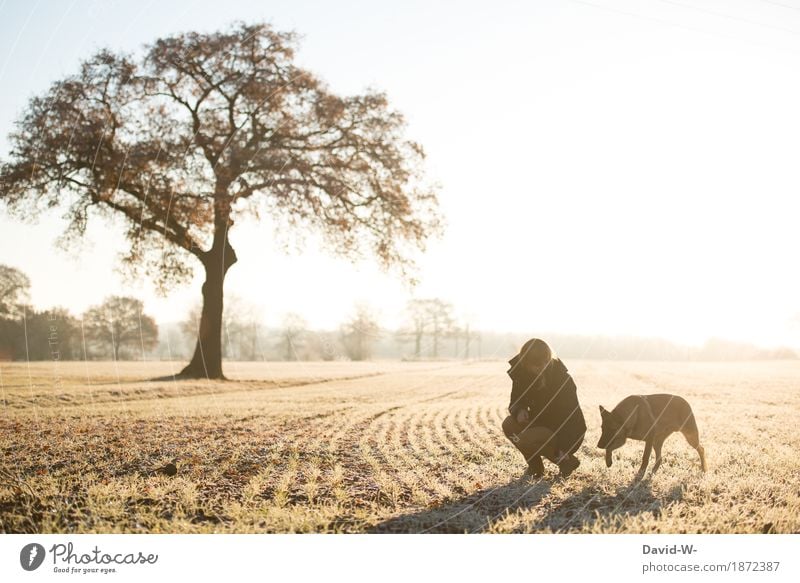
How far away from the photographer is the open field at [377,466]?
4152mm

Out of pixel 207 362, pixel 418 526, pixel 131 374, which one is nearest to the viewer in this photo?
pixel 418 526

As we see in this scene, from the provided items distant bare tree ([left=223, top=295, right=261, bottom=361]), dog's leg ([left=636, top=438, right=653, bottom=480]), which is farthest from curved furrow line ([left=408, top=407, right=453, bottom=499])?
distant bare tree ([left=223, top=295, right=261, bottom=361])

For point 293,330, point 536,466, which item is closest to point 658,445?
point 536,466

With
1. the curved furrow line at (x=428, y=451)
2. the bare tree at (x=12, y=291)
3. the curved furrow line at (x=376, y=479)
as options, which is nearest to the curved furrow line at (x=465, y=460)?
the curved furrow line at (x=428, y=451)

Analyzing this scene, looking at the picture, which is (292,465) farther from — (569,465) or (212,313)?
(212,313)

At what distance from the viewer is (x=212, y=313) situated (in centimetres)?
879

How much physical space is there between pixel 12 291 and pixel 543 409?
658cm

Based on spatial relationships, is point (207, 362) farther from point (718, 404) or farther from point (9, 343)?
point (718, 404)

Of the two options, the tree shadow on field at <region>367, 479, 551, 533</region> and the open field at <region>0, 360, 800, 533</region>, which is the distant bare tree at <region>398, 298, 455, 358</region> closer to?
the open field at <region>0, 360, 800, 533</region>

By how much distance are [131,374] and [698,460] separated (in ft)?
31.6

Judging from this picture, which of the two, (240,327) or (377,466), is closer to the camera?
(377,466)

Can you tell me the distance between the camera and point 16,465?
496 cm
